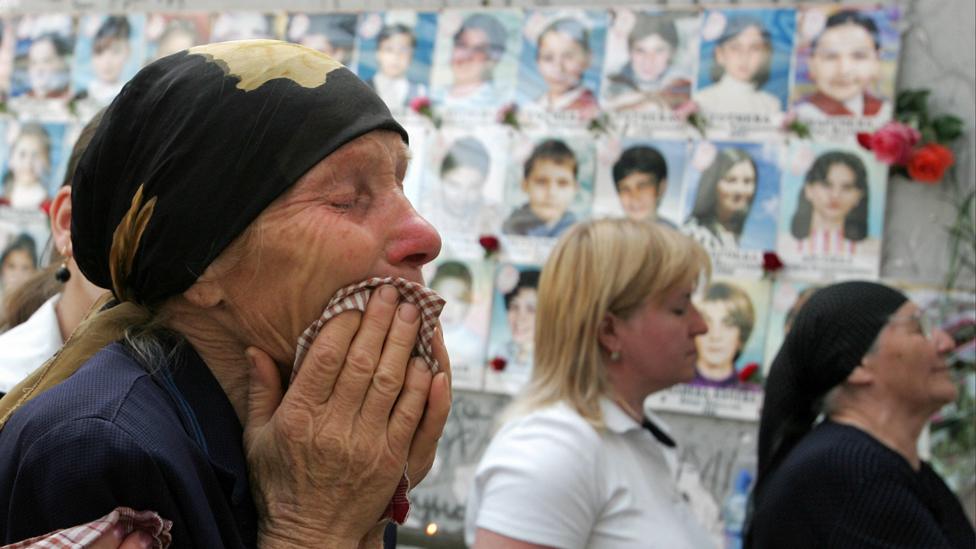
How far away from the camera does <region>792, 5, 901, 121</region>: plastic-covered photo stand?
3031 mm

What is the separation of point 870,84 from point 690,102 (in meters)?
0.49

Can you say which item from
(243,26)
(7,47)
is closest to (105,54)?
(7,47)

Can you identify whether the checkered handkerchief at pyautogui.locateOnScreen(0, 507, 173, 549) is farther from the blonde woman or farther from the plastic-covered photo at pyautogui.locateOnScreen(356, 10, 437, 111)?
the plastic-covered photo at pyautogui.locateOnScreen(356, 10, 437, 111)

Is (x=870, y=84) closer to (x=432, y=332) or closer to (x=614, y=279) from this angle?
(x=614, y=279)

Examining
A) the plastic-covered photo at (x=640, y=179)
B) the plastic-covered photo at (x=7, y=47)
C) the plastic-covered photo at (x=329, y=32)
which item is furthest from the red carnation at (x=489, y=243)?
the plastic-covered photo at (x=7, y=47)

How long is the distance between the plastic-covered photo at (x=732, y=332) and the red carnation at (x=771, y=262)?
5 cm

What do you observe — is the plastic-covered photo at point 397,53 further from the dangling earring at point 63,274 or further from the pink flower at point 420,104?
the dangling earring at point 63,274

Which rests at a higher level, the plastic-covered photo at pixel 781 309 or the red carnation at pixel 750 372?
the plastic-covered photo at pixel 781 309

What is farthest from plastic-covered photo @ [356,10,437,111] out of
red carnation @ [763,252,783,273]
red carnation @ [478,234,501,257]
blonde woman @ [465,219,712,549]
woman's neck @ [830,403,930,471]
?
woman's neck @ [830,403,930,471]

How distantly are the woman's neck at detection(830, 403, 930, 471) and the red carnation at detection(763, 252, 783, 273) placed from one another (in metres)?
0.59

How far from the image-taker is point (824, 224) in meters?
3.05

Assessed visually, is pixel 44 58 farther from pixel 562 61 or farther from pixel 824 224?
pixel 824 224

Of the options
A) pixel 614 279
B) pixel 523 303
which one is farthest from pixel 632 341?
pixel 523 303

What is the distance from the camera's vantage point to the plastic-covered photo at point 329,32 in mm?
3682
